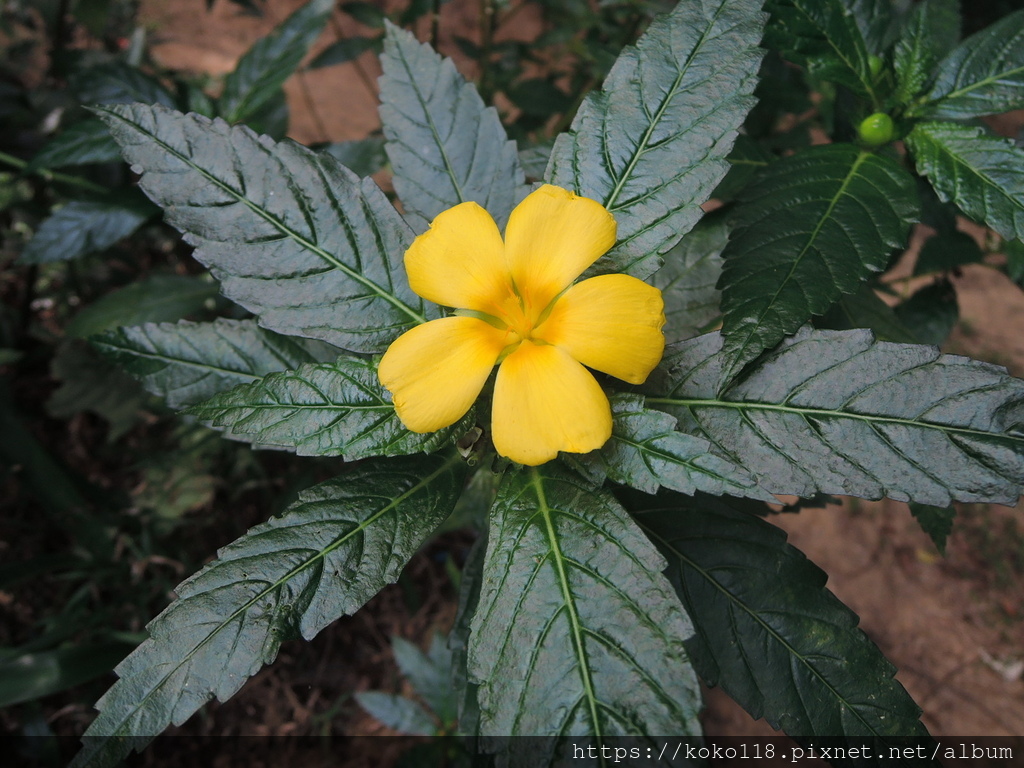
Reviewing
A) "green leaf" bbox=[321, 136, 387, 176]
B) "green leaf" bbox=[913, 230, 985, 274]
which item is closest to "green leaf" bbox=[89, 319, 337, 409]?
"green leaf" bbox=[321, 136, 387, 176]

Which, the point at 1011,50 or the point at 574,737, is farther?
the point at 1011,50

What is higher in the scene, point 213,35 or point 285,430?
point 213,35

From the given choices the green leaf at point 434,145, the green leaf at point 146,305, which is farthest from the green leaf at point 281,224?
the green leaf at point 146,305

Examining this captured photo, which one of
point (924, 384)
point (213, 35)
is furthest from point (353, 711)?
point (213, 35)

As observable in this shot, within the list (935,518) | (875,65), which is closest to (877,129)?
(875,65)

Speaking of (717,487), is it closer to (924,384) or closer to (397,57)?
(924,384)

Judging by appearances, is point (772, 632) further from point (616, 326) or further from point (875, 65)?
point (875, 65)

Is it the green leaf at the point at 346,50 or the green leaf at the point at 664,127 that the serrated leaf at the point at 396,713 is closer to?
the green leaf at the point at 664,127
